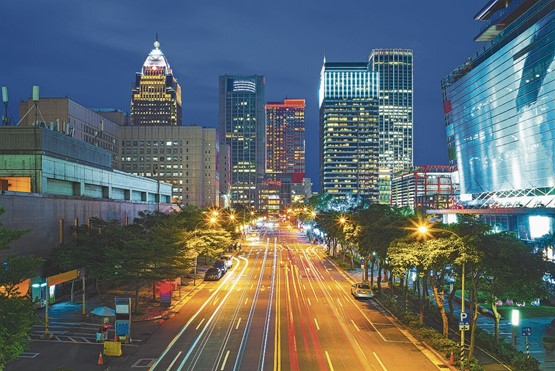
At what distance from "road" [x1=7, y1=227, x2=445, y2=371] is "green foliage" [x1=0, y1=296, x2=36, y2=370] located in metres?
9.63

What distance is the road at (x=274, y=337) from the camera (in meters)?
27.8

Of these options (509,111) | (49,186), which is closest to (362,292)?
(49,186)

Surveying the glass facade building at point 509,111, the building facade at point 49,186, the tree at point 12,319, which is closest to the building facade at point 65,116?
the building facade at point 49,186

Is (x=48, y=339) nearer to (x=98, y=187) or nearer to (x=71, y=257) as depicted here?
(x=71, y=257)

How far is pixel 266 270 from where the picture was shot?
7350 cm

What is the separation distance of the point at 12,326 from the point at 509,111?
99516mm

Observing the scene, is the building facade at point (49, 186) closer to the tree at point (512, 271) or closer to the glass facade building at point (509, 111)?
the tree at point (512, 271)

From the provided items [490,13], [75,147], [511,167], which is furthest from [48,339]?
[490,13]

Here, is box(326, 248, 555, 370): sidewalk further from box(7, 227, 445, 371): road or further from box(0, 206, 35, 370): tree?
box(0, 206, 35, 370): tree

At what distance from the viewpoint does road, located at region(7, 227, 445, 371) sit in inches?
1094

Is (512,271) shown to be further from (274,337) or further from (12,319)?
(12,319)

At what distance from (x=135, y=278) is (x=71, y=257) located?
295 inches

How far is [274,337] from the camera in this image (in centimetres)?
3347

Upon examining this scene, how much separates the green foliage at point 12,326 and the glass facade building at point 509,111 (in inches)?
3204
